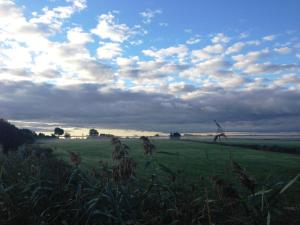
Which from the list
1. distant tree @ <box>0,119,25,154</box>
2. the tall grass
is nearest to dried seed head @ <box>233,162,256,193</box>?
the tall grass

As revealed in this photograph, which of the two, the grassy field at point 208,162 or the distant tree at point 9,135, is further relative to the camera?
the distant tree at point 9,135

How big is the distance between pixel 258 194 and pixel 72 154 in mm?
3406

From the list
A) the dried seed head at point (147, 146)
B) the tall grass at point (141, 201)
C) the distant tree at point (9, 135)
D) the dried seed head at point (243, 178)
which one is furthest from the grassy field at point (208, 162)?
the distant tree at point (9, 135)

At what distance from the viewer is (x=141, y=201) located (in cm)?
501

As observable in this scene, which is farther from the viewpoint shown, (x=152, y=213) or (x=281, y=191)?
(x=152, y=213)

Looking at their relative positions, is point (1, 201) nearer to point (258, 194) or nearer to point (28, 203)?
point (28, 203)

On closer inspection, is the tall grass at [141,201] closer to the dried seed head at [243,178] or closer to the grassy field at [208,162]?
the dried seed head at [243,178]

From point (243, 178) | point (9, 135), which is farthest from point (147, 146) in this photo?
point (9, 135)

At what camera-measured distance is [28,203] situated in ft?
17.8

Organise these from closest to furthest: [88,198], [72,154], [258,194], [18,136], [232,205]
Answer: [258,194], [232,205], [88,198], [72,154], [18,136]

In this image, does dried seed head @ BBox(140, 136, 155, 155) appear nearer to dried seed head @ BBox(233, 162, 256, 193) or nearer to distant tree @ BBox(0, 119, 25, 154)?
dried seed head @ BBox(233, 162, 256, 193)

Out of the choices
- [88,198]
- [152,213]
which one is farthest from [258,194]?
[88,198]

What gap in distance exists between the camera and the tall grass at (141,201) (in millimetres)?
4090

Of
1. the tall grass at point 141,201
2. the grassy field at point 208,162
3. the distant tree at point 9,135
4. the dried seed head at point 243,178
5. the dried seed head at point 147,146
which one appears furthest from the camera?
the distant tree at point 9,135
